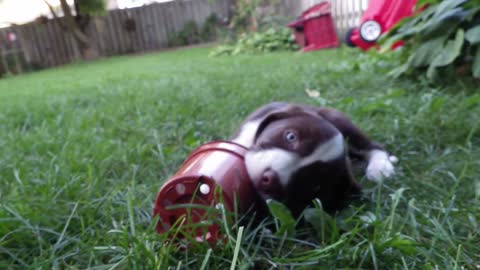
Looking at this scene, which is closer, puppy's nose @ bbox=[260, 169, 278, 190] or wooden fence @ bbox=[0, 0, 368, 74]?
puppy's nose @ bbox=[260, 169, 278, 190]

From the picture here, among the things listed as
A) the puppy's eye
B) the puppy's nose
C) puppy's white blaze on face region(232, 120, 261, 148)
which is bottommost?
the puppy's nose

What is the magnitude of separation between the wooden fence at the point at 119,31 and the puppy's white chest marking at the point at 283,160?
41.8 feet

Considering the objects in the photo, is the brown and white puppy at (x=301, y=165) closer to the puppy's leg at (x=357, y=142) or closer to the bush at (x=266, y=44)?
the puppy's leg at (x=357, y=142)

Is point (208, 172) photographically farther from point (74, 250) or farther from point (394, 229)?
point (394, 229)

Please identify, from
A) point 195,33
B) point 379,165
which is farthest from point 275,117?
point 195,33

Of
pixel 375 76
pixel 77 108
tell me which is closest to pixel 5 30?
pixel 77 108

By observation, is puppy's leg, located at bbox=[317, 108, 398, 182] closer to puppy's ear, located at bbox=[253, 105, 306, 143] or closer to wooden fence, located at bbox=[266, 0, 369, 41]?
puppy's ear, located at bbox=[253, 105, 306, 143]

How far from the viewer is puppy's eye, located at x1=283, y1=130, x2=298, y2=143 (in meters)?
1.71

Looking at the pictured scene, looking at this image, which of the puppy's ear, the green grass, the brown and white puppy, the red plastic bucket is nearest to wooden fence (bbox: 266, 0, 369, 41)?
the green grass

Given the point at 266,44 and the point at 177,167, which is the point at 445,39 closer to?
the point at 177,167

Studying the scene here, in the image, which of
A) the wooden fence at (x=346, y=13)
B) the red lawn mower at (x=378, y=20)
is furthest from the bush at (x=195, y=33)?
the red lawn mower at (x=378, y=20)

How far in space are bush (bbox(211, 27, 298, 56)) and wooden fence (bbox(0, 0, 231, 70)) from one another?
18.5 feet

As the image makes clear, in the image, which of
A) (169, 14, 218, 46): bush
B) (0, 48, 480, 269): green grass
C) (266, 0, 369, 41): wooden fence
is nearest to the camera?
(0, 48, 480, 269): green grass

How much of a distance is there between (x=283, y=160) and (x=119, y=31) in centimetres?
1742
